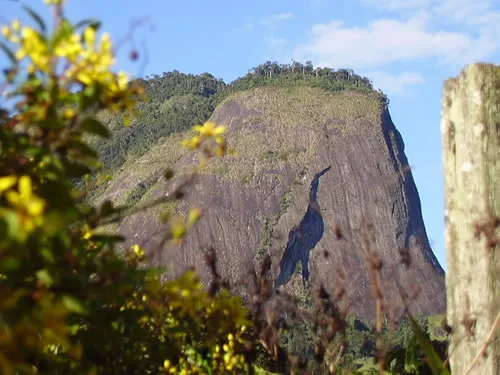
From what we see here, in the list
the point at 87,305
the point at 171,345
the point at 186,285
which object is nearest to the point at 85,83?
the point at 87,305

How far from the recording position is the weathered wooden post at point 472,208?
130 inches

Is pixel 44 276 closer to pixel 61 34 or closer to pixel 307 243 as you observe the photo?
pixel 61 34

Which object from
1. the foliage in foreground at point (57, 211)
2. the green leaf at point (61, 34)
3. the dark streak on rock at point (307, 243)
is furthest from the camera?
the dark streak on rock at point (307, 243)

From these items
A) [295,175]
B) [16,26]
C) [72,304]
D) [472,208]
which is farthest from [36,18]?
[295,175]

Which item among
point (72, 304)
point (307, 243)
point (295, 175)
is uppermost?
point (295, 175)

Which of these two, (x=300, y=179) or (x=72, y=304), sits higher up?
(x=300, y=179)

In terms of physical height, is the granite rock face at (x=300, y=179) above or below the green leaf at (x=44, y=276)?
above

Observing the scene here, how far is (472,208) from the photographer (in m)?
3.35

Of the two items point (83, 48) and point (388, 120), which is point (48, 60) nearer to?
point (83, 48)

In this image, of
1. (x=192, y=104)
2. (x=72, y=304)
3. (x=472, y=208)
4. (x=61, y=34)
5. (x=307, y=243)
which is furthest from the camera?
(x=192, y=104)

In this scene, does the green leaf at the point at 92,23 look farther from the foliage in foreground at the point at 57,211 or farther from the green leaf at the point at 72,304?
the green leaf at the point at 72,304

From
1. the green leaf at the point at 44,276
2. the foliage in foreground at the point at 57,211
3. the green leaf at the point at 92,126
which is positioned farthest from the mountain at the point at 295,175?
the green leaf at the point at 44,276

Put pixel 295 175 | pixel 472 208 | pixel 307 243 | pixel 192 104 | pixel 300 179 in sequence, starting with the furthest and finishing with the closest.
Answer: pixel 192 104 < pixel 295 175 < pixel 300 179 < pixel 307 243 < pixel 472 208

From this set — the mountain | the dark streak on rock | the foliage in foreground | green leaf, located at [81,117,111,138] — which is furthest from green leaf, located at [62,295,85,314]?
the dark streak on rock
